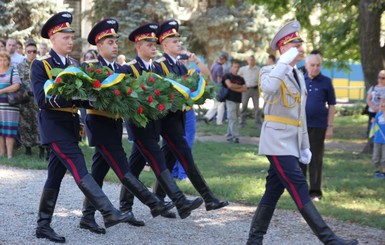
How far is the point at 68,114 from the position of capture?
671cm

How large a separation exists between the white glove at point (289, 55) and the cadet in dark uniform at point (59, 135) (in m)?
1.84

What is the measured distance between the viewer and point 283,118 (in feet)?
21.3

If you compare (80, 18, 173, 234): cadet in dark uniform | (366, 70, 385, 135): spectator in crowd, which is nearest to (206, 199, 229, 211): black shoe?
(80, 18, 173, 234): cadet in dark uniform

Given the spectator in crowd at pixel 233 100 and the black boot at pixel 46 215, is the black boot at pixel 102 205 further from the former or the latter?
the spectator in crowd at pixel 233 100

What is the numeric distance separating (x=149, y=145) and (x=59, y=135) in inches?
42.8

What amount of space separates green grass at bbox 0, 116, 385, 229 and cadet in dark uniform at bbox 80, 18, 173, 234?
2441mm

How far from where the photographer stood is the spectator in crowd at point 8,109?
39.9 feet

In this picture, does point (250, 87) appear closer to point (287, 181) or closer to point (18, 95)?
point (18, 95)

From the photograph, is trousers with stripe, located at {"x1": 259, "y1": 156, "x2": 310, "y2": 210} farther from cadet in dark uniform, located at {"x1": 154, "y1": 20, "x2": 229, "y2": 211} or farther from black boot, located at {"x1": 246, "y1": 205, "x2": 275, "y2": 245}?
cadet in dark uniform, located at {"x1": 154, "y1": 20, "x2": 229, "y2": 211}

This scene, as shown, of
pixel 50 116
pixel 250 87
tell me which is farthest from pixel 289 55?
pixel 250 87

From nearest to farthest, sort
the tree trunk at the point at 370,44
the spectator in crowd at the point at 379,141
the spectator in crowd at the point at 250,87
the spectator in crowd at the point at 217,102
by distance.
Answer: the spectator in crowd at the point at 379,141 < the tree trunk at the point at 370,44 < the spectator in crowd at the point at 250,87 < the spectator in crowd at the point at 217,102

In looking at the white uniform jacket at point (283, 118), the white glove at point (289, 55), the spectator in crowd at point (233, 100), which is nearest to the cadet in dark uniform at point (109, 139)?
the white uniform jacket at point (283, 118)

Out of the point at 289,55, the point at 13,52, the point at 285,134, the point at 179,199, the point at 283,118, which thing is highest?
the point at 289,55

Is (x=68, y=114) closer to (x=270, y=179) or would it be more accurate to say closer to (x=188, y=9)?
(x=270, y=179)
